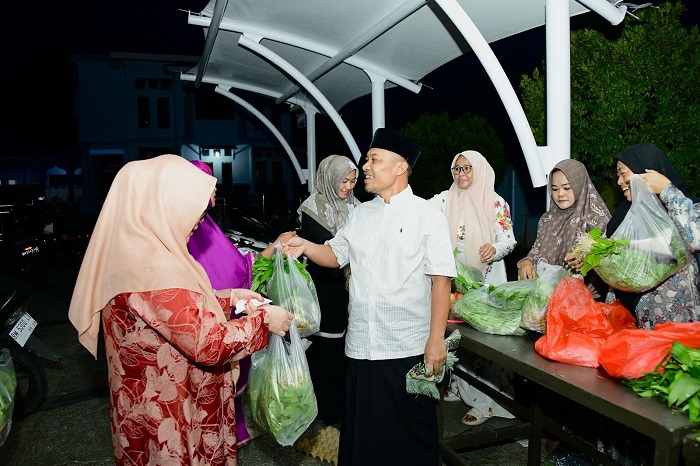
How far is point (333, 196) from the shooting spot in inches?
158

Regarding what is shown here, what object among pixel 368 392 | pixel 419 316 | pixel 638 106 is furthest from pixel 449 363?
pixel 638 106

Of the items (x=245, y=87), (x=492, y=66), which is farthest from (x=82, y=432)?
(x=245, y=87)

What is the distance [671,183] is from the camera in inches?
103

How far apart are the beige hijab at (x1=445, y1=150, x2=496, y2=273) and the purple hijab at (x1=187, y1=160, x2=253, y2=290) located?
1.71m

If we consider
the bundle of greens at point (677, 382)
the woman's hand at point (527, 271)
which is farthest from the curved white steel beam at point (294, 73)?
the bundle of greens at point (677, 382)

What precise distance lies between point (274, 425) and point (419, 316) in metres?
0.90

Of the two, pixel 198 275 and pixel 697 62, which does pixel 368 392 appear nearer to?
pixel 198 275

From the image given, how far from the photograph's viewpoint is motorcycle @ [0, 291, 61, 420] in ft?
13.2

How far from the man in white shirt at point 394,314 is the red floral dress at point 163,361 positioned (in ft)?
2.45

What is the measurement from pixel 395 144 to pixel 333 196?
141 cm

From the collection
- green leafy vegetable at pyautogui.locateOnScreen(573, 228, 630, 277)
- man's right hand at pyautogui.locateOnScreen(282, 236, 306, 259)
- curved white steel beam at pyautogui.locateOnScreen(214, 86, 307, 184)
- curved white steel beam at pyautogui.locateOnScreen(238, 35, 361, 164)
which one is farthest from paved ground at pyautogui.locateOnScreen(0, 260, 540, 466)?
curved white steel beam at pyautogui.locateOnScreen(214, 86, 307, 184)

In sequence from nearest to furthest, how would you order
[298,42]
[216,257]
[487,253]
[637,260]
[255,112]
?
[637,260]
[216,257]
[487,253]
[298,42]
[255,112]

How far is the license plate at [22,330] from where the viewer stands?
4.00 m

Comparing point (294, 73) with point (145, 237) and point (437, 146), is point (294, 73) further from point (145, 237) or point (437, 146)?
point (145, 237)
